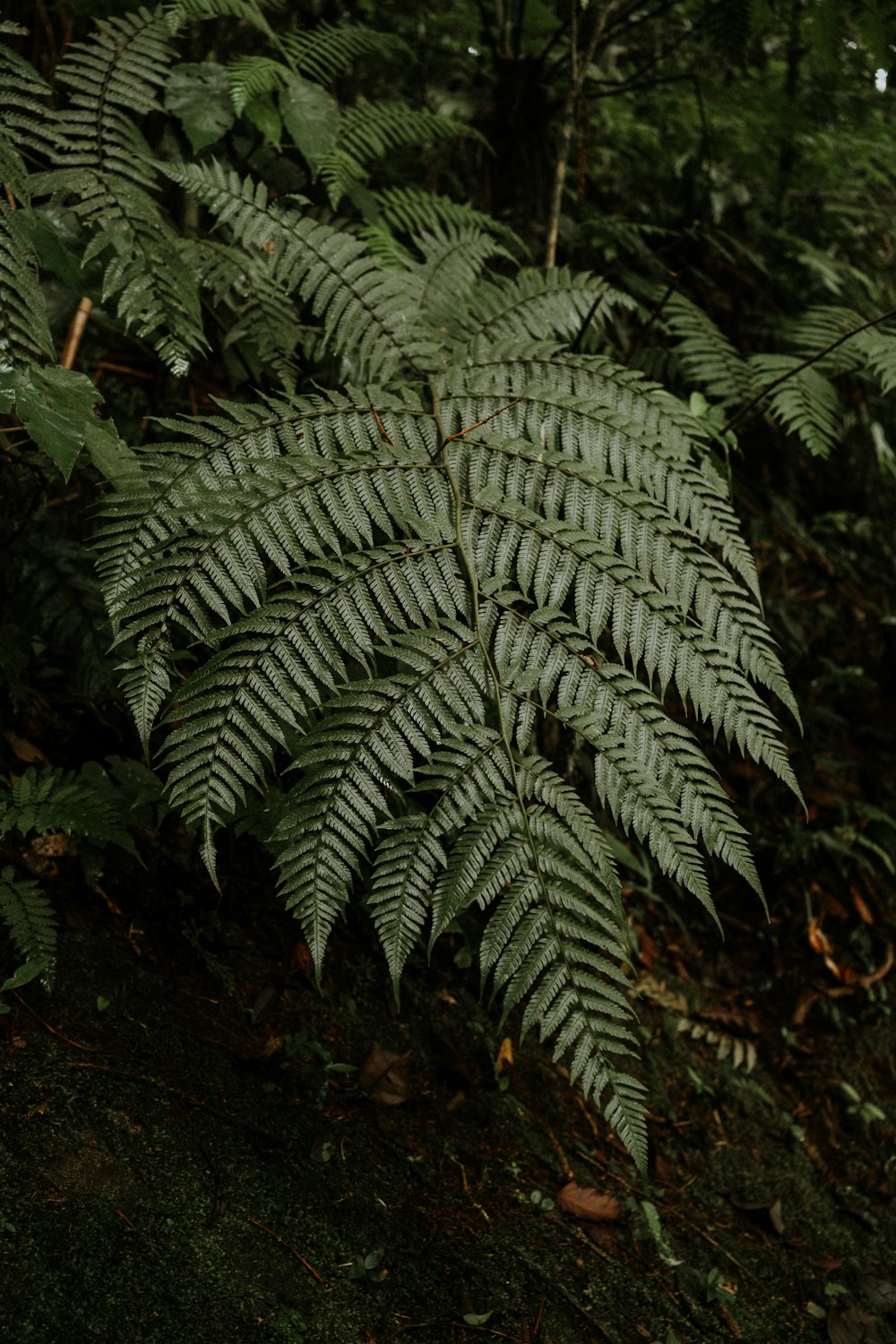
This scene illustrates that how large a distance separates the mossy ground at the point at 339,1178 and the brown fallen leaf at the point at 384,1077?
0.04ft

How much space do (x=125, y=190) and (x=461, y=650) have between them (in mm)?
1362

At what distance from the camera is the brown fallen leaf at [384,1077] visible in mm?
1979

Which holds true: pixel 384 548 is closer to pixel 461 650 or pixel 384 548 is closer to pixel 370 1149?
pixel 461 650

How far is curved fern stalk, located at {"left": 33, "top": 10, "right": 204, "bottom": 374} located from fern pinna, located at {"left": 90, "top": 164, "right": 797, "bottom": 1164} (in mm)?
441

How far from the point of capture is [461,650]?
1.60 m

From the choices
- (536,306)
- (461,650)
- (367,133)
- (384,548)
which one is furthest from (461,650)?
(367,133)

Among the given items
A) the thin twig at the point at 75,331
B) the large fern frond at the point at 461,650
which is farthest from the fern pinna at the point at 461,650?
the thin twig at the point at 75,331

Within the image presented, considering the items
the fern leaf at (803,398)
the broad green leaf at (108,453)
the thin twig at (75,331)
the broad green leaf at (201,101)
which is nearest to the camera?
the broad green leaf at (108,453)

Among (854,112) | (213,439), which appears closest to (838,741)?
(213,439)

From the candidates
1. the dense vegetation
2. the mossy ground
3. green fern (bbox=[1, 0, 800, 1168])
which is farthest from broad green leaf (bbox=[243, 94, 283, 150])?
the mossy ground

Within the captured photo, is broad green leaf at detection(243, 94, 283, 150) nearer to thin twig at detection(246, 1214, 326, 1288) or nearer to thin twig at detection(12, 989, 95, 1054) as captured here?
thin twig at detection(12, 989, 95, 1054)

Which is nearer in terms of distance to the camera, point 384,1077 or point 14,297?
point 14,297

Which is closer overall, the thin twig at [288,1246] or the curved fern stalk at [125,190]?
the thin twig at [288,1246]

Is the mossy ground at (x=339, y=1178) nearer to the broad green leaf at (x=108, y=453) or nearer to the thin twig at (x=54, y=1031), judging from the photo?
the thin twig at (x=54, y=1031)
